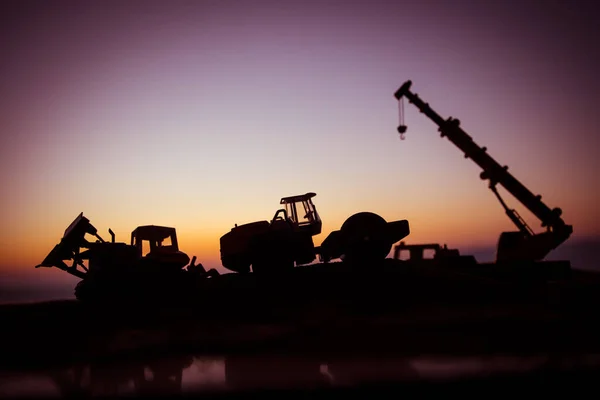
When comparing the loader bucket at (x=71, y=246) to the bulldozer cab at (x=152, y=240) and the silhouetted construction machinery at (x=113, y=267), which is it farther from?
the bulldozer cab at (x=152, y=240)

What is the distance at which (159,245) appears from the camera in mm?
13203

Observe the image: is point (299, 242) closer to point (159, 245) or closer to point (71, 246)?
point (159, 245)

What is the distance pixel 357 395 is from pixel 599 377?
119 inches

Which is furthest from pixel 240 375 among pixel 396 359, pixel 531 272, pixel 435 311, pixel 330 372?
pixel 531 272

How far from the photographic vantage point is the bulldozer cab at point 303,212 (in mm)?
13108

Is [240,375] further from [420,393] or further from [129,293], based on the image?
[129,293]

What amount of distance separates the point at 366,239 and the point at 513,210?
29.6 ft

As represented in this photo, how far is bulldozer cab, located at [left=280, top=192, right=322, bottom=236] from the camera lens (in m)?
13.1

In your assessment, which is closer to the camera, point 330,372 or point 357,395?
point 357,395

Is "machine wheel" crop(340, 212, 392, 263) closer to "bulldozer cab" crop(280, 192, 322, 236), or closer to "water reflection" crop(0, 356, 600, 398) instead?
"bulldozer cab" crop(280, 192, 322, 236)

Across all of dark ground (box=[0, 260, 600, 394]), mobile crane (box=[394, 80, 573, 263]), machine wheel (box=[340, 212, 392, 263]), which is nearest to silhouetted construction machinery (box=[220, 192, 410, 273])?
machine wheel (box=[340, 212, 392, 263])

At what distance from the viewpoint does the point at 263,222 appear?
490 inches

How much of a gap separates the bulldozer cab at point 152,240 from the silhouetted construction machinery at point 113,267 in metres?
0.45

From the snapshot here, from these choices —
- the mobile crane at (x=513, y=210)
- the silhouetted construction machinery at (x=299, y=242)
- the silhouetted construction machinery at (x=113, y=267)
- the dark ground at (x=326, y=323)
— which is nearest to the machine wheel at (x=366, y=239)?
the silhouetted construction machinery at (x=299, y=242)
